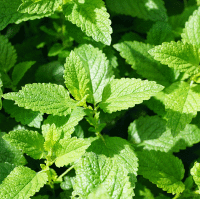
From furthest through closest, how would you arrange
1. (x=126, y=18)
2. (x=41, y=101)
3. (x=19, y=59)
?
(x=126, y=18) → (x=19, y=59) → (x=41, y=101)

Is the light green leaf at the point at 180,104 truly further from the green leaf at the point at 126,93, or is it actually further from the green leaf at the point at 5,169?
the green leaf at the point at 5,169

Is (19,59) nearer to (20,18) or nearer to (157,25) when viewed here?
(20,18)

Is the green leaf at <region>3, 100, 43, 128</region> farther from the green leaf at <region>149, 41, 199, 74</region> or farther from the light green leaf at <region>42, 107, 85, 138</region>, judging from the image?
the green leaf at <region>149, 41, 199, 74</region>

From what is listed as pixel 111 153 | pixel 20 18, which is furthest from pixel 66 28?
pixel 111 153

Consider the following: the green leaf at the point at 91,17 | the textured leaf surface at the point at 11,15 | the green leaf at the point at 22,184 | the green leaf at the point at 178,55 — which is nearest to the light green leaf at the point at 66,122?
the green leaf at the point at 22,184

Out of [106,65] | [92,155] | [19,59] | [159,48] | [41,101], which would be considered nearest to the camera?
[92,155]

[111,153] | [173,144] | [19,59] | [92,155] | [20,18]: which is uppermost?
[20,18]

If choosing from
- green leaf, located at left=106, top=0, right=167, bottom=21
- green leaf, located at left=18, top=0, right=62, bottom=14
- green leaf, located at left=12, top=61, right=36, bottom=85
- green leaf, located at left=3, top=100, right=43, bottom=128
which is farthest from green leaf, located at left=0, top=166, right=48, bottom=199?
green leaf, located at left=106, top=0, right=167, bottom=21
